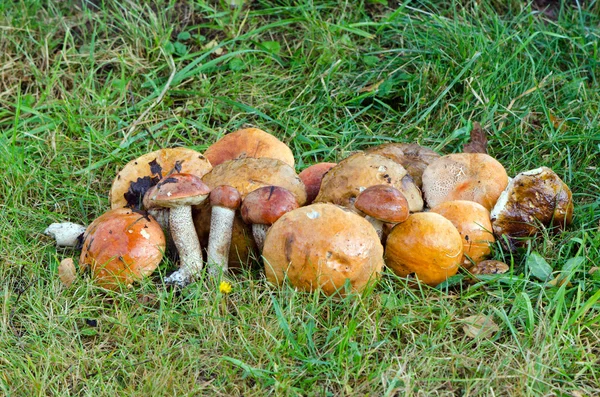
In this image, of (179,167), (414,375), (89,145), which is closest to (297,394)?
A: (414,375)

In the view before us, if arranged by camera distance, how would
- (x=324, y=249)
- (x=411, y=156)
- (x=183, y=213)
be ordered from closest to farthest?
(x=324, y=249), (x=183, y=213), (x=411, y=156)

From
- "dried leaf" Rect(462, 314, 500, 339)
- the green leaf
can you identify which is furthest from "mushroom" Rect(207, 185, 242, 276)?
the green leaf

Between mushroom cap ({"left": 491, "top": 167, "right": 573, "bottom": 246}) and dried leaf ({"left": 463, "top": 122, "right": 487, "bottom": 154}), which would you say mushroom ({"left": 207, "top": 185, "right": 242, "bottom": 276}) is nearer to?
mushroom cap ({"left": 491, "top": 167, "right": 573, "bottom": 246})

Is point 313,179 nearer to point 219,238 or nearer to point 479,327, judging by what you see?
point 219,238

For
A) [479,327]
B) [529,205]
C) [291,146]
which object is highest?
[529,205]

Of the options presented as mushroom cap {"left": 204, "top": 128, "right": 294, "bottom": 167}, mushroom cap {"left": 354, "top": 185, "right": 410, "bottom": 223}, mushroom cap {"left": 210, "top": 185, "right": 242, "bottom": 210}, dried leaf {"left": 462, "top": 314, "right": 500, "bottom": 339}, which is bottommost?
dried leaf {"left": 462, "top": 314, "right": 500, "bottom": 339}

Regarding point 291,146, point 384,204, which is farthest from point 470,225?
point 291,146
